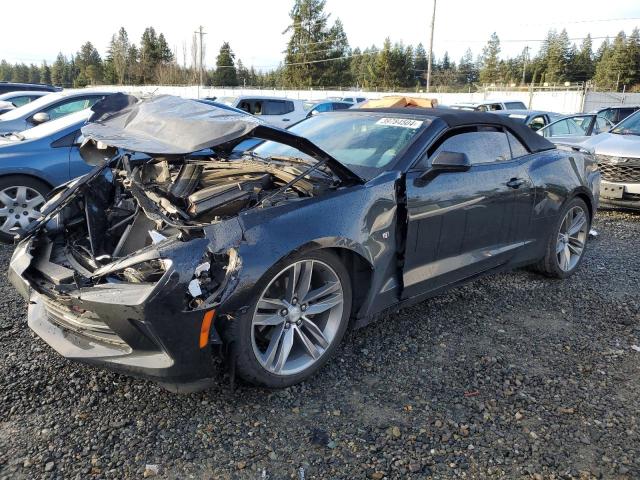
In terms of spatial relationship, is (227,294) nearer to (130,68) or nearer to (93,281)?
(93,281)

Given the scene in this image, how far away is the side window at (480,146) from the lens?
3.82 metres

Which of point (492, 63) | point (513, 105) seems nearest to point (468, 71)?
point (492, 63)

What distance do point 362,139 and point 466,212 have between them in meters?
0.92

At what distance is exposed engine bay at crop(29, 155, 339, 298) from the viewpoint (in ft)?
9.14

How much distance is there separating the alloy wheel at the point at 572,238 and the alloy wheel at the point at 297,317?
2766 millimetres

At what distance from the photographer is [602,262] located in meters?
5.56

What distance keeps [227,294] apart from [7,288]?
285 centimetres

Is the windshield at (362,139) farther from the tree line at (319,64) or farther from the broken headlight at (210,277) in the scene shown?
the tree line at (319,64)

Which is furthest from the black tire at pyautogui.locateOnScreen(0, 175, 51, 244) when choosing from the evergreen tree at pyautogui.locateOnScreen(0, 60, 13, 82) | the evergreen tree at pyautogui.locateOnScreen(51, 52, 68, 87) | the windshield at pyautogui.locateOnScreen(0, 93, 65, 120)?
the evergreen tree at pyautogui.locateOnScreen(0, 60, 13, 82)

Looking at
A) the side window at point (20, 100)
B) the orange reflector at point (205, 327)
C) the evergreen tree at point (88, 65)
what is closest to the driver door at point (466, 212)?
the orange reflector at point (205, 327)

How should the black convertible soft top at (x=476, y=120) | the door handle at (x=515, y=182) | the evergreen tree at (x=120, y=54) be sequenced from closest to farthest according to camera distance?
the black convertible soft top at (x=476, y=120) → the door handle at (x=515, y=182) → the evergreen tree at (x=120, y=54)

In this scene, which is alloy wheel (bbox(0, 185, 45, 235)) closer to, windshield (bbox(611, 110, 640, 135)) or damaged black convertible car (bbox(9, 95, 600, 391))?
damaged black convertible car (bbox(9, 95, 600, 391))

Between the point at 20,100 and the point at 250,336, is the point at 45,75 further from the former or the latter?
the point at 250,336

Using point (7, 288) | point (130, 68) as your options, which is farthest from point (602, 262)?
point (130, 68)
